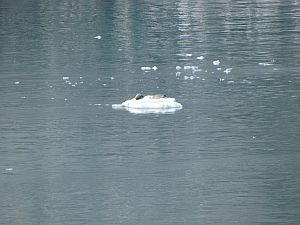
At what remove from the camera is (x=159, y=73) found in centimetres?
3195

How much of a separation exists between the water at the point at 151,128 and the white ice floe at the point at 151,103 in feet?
1.13

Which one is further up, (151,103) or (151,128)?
(151,103)

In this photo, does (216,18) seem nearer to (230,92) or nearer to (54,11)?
(54,11)

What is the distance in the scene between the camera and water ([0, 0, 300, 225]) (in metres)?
19.4

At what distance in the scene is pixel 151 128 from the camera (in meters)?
24.7

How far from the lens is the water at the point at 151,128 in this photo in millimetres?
19391

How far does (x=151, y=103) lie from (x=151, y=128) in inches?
92.4

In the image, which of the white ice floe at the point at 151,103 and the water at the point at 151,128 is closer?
the water at the point at 151,128

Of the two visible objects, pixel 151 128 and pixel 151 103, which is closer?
pixel 151 128

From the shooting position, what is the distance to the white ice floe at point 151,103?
2697 centimetres

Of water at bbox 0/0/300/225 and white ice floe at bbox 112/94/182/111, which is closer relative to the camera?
water at bbox 0/0/300/225

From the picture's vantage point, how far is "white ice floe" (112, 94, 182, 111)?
2697 centimetres

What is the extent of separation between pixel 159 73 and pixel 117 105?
494 centimetres

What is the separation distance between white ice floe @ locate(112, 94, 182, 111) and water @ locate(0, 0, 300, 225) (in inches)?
13.6
